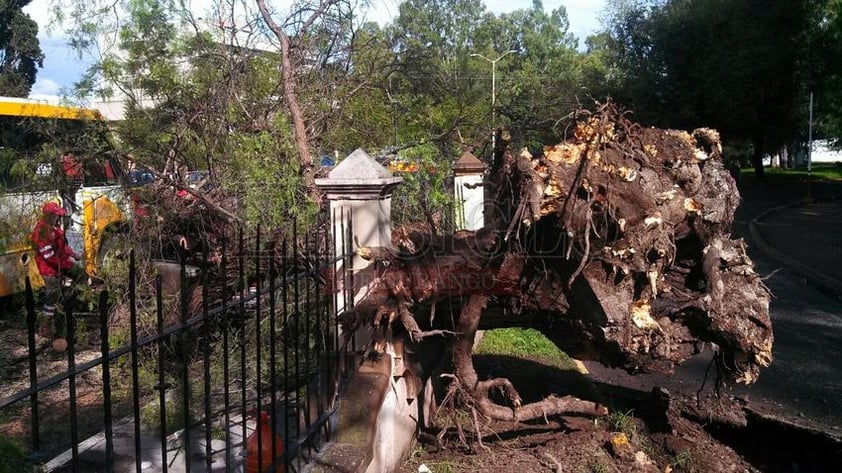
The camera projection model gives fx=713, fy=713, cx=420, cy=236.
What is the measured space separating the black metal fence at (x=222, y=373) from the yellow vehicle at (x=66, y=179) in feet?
2.56

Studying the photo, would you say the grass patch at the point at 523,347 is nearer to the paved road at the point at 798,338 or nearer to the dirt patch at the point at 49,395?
the paved road at the point at 798,338

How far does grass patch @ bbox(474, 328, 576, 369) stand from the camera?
25.0 feet

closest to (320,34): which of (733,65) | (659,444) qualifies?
(659,444)

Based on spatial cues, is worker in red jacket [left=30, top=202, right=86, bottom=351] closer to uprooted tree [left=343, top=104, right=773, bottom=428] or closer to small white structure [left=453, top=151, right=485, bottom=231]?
uprooted tree [left=343, top=104, right=773, bottom=428]

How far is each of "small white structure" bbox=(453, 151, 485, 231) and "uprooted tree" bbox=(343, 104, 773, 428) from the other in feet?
11.1

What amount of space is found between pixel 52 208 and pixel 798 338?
8637 millimetres

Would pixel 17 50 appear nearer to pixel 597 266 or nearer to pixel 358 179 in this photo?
pixel 358 179

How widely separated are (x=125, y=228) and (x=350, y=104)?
2626 millimetres

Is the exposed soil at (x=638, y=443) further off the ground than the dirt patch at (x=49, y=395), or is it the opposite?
the dirt patch at (x=49, y=395)

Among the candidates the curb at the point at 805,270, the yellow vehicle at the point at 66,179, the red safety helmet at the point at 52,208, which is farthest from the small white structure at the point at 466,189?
the curb at the point at 805,270

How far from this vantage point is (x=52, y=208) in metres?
6.92

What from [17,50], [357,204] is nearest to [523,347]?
[357,204]

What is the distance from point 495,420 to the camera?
508cm

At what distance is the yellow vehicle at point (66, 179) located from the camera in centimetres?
665
